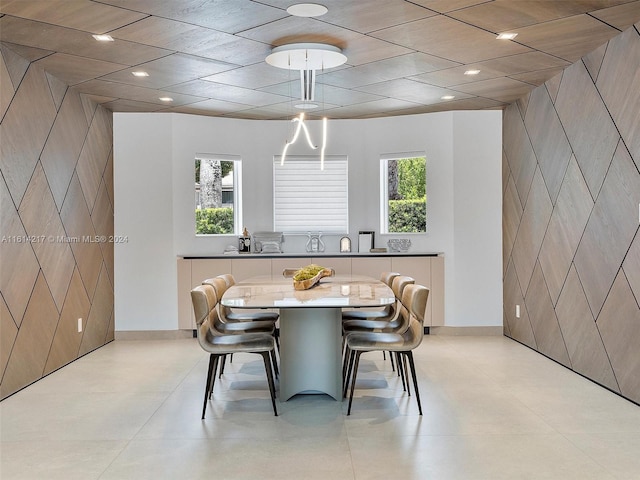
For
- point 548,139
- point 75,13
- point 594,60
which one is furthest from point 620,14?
point 75,13

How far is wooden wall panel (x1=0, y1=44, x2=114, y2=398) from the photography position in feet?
14.3

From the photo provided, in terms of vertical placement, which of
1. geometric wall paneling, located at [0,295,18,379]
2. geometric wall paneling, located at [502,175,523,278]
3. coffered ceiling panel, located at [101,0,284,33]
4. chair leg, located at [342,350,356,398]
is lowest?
chair leg, located at [342,350,356,398]

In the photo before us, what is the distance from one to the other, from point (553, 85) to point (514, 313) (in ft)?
8.03

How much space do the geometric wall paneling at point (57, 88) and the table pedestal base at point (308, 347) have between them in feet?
9.62

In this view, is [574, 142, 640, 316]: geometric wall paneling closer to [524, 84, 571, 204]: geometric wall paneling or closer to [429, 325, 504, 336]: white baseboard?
[524, 84, 571, 204]: geometric wall paneling

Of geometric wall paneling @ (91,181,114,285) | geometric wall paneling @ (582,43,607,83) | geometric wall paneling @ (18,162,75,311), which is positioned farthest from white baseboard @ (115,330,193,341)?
geometric wall paneling @ (582,43,607,83)

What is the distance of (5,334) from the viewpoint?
429cm

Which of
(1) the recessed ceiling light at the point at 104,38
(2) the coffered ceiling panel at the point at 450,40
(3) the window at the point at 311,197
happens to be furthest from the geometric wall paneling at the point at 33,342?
(2) the coffered ceiling panel at the point at 450,40

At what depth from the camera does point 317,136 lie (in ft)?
24.1

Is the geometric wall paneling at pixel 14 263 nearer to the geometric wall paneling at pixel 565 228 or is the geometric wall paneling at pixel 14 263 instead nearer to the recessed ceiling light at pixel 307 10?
the recessed ceiling light at pixel 307 10

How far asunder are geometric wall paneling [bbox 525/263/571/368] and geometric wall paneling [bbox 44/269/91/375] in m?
4.47

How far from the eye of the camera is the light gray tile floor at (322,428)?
293 centimetres

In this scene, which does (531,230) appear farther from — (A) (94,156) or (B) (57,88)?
(B) (57,88)

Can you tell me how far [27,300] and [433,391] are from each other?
3247 millimetres
